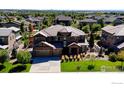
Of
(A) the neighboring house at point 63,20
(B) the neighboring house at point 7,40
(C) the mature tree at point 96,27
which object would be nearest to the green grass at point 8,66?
(B) the neighboring house at point 7,40

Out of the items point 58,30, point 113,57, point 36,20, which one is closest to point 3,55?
point 36,20

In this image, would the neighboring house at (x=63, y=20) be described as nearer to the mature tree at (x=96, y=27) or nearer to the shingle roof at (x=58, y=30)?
the shingle roof at (x=58, y=30)

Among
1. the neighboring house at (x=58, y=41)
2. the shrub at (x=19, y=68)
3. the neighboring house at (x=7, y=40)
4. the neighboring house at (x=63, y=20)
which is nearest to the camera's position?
the neighboring house at (x=7, y=40)
